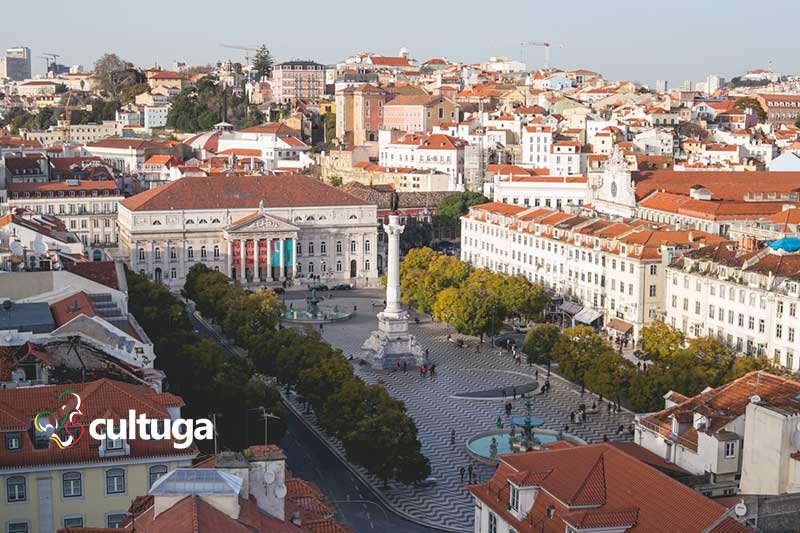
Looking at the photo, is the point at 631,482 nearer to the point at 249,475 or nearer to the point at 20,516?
the point at 249,475

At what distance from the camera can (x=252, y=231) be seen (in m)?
98.3

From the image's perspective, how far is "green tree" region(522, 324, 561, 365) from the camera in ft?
204

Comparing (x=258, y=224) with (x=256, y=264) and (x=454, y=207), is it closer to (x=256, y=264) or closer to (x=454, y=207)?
(x=256, y=264)

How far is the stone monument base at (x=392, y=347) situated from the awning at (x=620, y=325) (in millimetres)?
11654

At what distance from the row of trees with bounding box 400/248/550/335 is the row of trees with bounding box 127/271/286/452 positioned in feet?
67.4

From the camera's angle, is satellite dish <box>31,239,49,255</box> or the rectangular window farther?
satellite dish <box>31,239,49,255</box>

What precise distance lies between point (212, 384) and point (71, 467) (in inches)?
619

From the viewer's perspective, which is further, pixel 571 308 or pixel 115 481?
pixel 571 308

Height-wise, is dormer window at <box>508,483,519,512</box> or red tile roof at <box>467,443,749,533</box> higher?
red tile roof at <box>467,443,749,533</box>

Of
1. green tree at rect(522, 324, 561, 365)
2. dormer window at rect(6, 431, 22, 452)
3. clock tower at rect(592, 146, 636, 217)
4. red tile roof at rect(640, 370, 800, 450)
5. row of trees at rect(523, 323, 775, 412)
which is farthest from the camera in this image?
clock tower at rect(592, 146, 636, 217)

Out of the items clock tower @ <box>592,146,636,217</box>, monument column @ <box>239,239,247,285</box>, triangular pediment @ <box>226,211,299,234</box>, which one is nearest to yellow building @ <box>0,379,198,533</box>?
triangular pediment @ <box>226,211,299,234</box>

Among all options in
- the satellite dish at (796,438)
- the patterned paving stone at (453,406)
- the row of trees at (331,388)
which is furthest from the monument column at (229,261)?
the satellite dish at (796,438)

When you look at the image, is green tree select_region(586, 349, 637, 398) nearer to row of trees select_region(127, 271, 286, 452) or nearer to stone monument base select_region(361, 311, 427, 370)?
stone monument base select_region(361, 311, 427, 370)

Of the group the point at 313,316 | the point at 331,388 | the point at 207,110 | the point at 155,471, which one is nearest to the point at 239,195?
the point at 313,316
